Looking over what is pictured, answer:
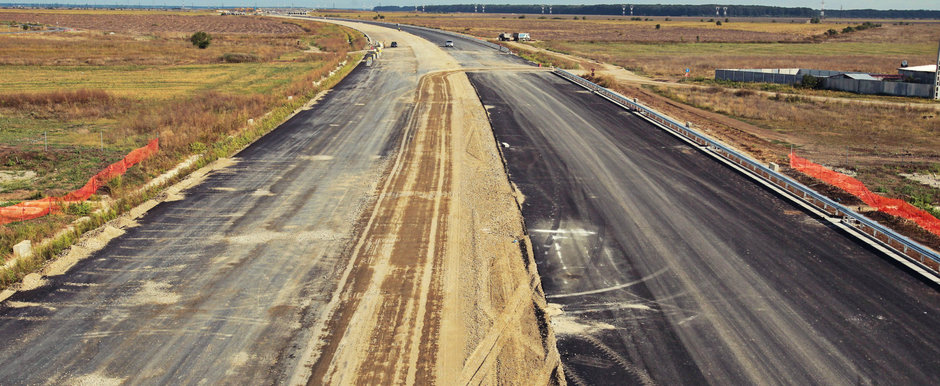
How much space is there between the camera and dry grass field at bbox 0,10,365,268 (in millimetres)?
23812

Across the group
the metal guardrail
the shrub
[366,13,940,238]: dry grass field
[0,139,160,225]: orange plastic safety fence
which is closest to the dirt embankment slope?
the metal guardrail

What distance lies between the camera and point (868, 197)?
68.5 feet

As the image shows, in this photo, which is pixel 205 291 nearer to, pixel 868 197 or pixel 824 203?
pixel 824 203

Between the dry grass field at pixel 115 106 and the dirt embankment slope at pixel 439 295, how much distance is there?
352 inches

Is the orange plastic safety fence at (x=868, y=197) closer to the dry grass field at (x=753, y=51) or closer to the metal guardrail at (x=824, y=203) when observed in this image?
the metal guardrail at (x=824, y=203)

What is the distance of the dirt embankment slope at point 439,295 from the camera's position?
1123 cm

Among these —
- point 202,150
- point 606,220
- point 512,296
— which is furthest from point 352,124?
point 512,296

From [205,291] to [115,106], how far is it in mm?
29969

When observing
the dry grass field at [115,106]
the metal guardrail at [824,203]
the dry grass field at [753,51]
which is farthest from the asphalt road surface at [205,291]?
the dry grass field at [753,51]

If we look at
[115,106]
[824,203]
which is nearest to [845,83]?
[824,203]

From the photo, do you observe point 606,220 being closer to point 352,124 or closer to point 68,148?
point 352,124

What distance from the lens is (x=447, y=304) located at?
1363 centimetres

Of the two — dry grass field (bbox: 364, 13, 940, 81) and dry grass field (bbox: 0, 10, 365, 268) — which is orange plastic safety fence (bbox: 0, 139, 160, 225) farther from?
dry grass field (bbox: 364, 13, 940, 81)

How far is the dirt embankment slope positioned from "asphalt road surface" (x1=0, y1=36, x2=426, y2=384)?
68 centimetres
